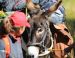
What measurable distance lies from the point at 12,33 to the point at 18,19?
210mm

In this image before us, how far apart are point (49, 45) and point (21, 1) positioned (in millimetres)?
794

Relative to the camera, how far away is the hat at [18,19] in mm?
7062

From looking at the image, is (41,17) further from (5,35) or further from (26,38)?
(5,35)

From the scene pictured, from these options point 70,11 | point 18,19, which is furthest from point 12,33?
point 70,11

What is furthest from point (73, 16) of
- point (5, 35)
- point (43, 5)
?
point (5, 35)

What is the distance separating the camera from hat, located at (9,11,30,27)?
7.06m

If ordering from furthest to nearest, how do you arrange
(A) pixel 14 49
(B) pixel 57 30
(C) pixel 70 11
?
(C) pixel 70 11 < (B) pixel 57 30 < (A) pixel 14 49

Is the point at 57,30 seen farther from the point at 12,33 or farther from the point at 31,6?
the point at 12,33

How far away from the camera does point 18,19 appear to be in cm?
714

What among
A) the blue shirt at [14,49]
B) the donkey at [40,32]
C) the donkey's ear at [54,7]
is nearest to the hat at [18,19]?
the blue shirt at [14,49]

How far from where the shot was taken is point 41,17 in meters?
7.95

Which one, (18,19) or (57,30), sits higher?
(18,19)

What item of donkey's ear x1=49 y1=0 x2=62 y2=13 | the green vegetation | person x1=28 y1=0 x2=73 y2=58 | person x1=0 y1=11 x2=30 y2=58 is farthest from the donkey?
the green vegetation

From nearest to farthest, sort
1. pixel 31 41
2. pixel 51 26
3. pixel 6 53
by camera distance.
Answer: pixel 6 53, pixel 31 41, pixel 51 26
